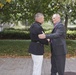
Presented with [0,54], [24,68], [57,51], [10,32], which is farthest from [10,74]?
[10,32]

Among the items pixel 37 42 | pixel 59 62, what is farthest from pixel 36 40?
pixel 59 62

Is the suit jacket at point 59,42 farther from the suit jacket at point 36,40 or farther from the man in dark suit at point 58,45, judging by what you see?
the suit jacket at point 36,40

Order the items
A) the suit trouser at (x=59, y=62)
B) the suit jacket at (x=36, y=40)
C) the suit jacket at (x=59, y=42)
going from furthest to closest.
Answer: the suit trouser at (x=59, y=62) → the suit jacket at (x=59, y=42) → the suit jacket at (x=36, y=40)

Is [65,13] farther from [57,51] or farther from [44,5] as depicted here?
[57,51]

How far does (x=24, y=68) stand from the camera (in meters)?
9.49

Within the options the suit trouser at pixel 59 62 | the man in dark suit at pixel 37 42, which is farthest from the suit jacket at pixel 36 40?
the suit trouser at pixel 59 62

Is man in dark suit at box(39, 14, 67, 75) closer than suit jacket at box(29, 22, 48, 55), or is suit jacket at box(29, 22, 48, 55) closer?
suit jacket at box(29, 22, 48, 55)

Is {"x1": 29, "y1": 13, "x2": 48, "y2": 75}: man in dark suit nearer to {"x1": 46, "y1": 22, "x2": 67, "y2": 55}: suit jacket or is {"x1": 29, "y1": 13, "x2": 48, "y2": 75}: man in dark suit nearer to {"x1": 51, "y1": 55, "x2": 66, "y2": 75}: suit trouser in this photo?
{"x1": 46, "y1": 22, "x2": 67, "y2": 55}: suit jacket

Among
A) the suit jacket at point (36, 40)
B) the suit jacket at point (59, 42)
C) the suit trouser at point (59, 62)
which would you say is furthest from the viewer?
the suit trouser at point (59, 62)

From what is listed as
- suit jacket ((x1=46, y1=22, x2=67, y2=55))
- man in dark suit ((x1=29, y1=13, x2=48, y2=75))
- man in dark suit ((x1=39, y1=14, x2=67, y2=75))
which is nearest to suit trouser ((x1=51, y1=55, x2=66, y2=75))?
man in dark suit ((x1=39, y1=14, x2=67, y2=75))

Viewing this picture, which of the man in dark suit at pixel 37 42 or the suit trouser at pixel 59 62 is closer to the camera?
the man in dark suit at pixel 37 42

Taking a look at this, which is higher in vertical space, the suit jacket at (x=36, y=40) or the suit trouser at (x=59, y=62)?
the suit jacket at (x=36, y=40)

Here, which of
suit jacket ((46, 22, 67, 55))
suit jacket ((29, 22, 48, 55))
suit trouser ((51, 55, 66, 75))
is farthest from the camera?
suit trouser ((51, 55, 66, 75))

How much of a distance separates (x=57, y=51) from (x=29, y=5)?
1050 centimetres
